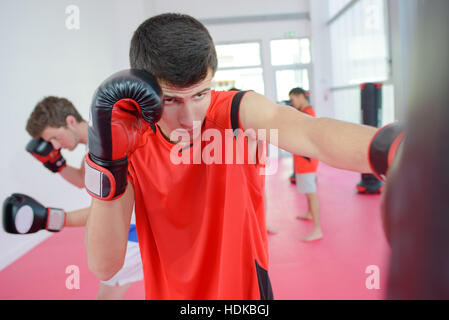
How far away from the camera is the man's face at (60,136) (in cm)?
209

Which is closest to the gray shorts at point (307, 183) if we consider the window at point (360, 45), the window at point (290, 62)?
the window at point (360, 45)

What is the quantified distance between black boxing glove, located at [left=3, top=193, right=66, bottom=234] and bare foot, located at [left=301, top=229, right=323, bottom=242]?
202cm

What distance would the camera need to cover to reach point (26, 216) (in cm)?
145

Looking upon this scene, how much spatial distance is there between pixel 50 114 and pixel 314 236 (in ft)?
7.51

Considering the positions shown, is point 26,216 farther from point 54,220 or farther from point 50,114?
point 50,114

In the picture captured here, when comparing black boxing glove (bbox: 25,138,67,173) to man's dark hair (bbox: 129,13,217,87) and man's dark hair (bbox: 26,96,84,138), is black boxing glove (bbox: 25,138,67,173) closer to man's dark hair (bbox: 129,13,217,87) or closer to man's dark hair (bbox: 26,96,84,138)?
man's dark hair (bbox: 26,96,84,138)

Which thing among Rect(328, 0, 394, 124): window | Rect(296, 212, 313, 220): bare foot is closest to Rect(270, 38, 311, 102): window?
Rect(328, 0, 394, 124): window

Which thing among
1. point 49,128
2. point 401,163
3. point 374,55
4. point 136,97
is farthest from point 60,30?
point 374,55

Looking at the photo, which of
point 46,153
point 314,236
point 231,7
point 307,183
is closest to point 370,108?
point 307,183

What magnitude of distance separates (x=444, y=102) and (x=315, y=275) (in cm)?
231

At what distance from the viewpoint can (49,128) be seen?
2086 mm

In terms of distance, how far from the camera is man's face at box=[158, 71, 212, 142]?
0.86m

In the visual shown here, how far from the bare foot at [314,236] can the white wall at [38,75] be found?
8.86 feet
